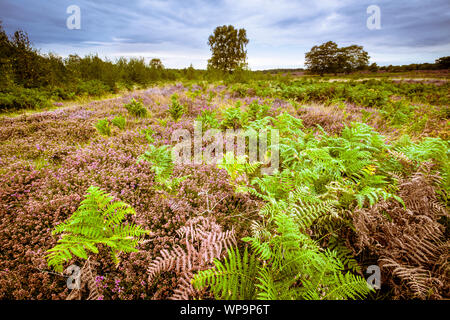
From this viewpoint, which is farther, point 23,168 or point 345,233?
point 23,168

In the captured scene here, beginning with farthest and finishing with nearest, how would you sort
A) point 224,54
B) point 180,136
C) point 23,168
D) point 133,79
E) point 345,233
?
point 224,54 → point 133,79 → point 180,136 → point 23,168 → point 345,233

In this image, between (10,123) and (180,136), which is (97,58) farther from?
(180,136)

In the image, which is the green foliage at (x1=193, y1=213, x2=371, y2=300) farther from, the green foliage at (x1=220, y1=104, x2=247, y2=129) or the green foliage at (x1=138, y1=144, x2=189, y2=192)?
the green foliage at (x1=220, y1=104, x2=247, y2=129)

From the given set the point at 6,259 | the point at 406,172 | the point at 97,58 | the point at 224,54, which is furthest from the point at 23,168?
the point at 224,54

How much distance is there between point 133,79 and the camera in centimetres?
1628

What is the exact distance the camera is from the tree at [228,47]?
3019cm

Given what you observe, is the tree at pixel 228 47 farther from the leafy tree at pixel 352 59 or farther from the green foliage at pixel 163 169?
the green foliage at pixel 163 169

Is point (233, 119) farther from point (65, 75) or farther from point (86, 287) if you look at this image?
point (65, 75)

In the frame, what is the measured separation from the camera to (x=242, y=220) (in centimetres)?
226

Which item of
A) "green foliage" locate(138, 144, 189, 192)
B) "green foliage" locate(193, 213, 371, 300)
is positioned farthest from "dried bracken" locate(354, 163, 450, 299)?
"green foliage" locate(138, 144, 189, 192)

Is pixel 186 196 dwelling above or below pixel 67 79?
→ below
